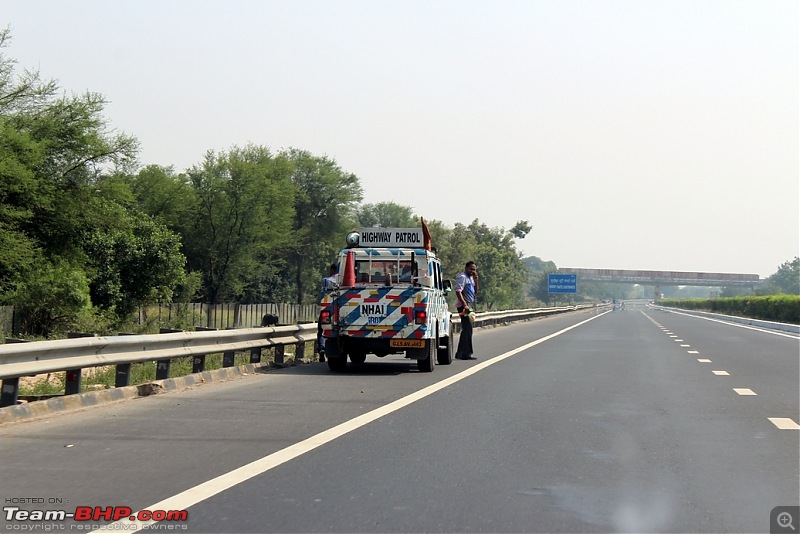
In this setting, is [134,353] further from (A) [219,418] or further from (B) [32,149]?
(B) [32,149]

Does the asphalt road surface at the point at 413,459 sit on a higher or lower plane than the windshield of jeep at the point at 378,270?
lower

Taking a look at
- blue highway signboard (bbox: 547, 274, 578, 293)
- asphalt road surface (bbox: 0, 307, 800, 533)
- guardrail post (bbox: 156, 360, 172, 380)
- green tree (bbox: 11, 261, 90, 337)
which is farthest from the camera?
blue highway signboard (bbox: 547, 274, 578, 293)

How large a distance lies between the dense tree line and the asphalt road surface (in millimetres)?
24597

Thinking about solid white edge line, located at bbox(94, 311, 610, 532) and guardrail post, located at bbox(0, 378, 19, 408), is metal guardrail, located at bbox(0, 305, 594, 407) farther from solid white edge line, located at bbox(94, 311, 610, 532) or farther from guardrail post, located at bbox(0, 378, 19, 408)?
solid white edge line, located at bbox(94, 311, 610, 532)

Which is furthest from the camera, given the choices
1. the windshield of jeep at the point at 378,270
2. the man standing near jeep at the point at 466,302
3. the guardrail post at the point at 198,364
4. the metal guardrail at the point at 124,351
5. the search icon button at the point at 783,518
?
the man standing near jeep at the point at 466,302

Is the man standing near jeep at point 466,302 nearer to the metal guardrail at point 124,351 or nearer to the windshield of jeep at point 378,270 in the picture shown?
the windshield of jeep at point 378,270

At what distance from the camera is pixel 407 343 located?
638 inches

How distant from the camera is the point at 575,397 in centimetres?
1273

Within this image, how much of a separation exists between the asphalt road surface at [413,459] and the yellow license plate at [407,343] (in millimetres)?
1735

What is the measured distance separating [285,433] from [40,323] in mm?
28818

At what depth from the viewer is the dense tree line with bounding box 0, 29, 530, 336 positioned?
35.8 m

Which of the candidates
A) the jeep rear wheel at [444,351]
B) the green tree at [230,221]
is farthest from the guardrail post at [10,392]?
the green tree at [230,221]

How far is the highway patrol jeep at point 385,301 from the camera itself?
1612cm

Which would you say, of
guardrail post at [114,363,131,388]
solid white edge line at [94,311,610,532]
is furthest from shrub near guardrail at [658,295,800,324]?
guardrail post at [114,363,131,388]
